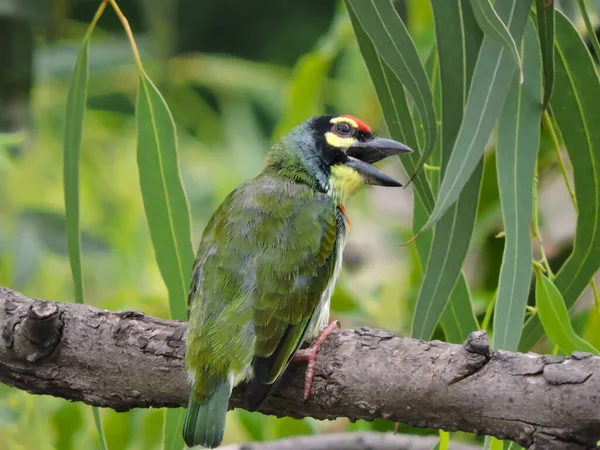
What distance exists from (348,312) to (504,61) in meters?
1.68

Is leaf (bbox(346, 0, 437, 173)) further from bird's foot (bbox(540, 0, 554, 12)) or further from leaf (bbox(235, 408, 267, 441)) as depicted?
leaf (bbox(235, 408, 267, 441))

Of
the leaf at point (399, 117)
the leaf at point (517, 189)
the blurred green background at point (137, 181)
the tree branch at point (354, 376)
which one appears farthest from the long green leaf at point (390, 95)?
the blurred green background at point (137, 181)

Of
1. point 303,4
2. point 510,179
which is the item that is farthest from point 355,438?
point 303,4

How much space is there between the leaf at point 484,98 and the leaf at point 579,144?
30 centimetres

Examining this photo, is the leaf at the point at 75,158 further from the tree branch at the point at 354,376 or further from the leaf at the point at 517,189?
the leaf at the point at 517,189

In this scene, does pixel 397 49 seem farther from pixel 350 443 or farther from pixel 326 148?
pixel 350 443

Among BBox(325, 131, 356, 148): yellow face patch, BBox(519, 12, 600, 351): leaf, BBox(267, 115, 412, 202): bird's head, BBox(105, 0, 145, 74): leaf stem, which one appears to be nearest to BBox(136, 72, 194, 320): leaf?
BBox(105, 0, 145, 74): leaf stem

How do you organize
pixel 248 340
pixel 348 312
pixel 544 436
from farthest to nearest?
pixel 348 312
pixel 248 340
pixel 544 436

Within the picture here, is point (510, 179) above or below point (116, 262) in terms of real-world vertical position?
above

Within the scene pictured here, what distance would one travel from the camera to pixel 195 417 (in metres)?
2.12

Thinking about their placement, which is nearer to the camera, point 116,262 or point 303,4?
point 116,262

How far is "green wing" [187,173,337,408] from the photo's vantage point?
7.31ft

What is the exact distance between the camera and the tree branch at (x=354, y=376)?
1735mm

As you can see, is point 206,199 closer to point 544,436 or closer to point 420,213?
point 420,213
